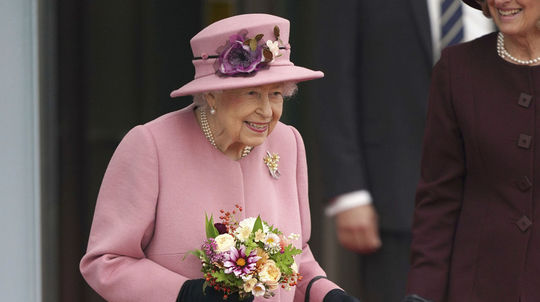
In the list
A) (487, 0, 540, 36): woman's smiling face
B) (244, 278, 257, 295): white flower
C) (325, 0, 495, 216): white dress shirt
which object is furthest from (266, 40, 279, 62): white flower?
(325, 0, 495, 216): white dress shirt

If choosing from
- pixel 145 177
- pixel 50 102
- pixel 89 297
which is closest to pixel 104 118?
pixel 50 102

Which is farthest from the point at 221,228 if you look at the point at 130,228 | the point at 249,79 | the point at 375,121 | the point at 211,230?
the point at 375,121

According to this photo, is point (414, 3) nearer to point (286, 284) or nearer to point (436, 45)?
point (436, 45)

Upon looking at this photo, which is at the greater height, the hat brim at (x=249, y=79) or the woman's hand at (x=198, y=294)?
the hat brim at (x=249, y=79)

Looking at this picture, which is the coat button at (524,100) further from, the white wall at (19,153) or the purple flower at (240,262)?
the white wall at (19,153)

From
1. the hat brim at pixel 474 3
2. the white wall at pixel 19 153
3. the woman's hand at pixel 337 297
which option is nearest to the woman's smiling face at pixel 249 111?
the woman's hand at pixel 337 297

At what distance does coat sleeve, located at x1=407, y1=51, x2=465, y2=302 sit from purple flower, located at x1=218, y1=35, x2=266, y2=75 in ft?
2.54

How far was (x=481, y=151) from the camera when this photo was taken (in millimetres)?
3930

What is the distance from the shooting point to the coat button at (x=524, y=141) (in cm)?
390

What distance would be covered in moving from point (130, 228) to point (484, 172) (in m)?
1.19

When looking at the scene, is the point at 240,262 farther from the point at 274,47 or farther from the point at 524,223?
the point at 524,223

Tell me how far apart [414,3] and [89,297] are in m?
1.89

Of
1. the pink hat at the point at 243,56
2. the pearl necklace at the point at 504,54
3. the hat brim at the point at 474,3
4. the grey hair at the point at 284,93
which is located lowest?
the grey hair at the point at 284,93

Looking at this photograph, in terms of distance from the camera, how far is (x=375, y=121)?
4574 millimetres
